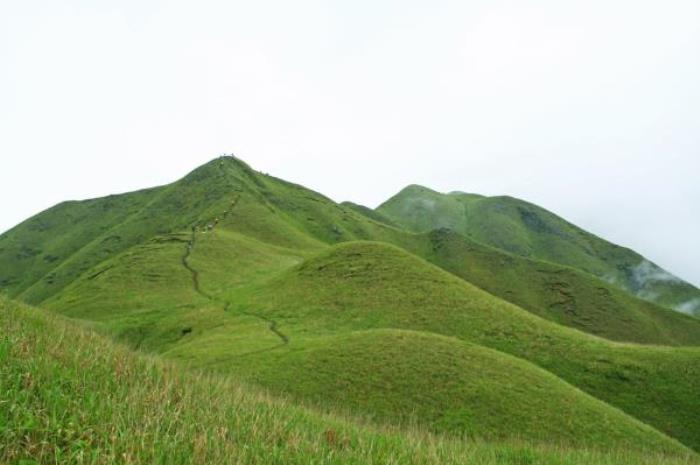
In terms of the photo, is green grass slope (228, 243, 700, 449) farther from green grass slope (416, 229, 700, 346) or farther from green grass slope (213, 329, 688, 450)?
green grass slope (416, 229, 700, 346)

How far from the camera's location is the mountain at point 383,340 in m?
29.9

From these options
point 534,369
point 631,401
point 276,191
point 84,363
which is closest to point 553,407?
point 534,369

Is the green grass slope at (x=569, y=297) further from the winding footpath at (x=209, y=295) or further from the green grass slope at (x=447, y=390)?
the green grass slope at (x=447, y=390)

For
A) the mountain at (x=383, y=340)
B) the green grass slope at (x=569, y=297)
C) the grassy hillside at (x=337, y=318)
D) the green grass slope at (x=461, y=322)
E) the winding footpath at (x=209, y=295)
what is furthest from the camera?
the green grass slope at (x=569, y=297)

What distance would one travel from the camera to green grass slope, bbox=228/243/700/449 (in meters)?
42.2

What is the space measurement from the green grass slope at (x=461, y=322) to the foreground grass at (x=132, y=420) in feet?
128

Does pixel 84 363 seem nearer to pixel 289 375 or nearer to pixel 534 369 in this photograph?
pixel 289 375

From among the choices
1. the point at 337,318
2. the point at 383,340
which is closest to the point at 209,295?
the point at 337,318

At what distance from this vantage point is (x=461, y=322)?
52.2 meters

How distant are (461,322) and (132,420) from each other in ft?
159

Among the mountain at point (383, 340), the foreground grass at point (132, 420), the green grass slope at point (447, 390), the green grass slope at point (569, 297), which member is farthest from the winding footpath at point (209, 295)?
the green grass slope at point (569, 297)

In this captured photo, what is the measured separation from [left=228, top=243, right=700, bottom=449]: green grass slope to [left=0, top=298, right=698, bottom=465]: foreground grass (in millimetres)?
39079

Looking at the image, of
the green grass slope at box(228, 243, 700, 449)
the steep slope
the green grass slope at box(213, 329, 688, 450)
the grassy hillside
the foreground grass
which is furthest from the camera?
the steep slope

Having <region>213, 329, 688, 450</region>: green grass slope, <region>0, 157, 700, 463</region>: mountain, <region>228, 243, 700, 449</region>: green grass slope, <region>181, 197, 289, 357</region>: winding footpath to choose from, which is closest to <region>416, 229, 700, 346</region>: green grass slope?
<region>0, 157, 700, 463</region>: mountain
